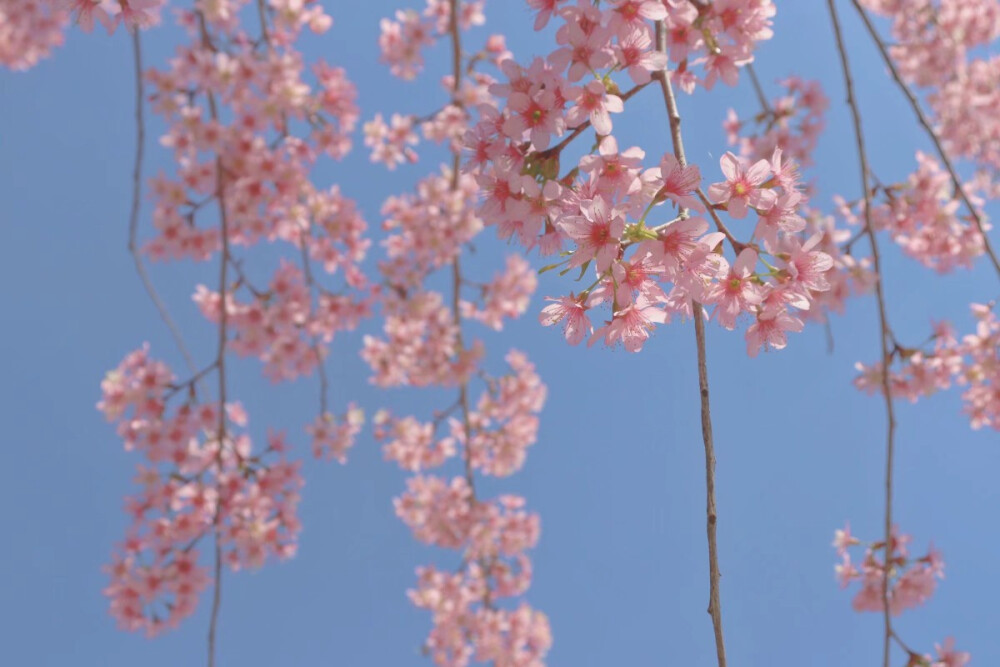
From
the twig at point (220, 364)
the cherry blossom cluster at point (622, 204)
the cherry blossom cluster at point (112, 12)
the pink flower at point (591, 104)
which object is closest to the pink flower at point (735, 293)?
the cherry blossom cluster at point (622, 204)

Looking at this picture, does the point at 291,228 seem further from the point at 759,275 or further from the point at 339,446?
the point at 759,275

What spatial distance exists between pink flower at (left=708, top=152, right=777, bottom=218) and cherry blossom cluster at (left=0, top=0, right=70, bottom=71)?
6656mm

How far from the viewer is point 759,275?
111 centimetres

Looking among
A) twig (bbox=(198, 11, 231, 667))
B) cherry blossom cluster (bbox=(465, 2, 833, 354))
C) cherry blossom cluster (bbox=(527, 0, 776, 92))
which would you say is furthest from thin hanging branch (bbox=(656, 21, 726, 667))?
twig (bbox=(198, 11, 231, 667))

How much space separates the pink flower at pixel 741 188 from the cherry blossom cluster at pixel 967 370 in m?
2.21

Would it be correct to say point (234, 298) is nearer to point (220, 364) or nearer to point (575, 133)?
point (220, 364)

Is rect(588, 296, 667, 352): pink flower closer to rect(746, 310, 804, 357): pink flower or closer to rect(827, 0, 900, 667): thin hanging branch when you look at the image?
rect(746, 310, 804, 357): pink flower

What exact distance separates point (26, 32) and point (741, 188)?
7.53 metres

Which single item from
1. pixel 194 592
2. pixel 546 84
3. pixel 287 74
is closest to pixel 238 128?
pixel 287 74

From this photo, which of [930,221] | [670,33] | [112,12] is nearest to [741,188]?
[670,33]

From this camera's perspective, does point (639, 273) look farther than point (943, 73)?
No

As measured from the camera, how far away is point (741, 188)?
113 centimetres

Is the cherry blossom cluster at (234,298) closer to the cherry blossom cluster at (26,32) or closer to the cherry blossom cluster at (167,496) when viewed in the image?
the cherry blossom cluster at (167,496)

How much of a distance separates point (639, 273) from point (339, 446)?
3.83 metres
